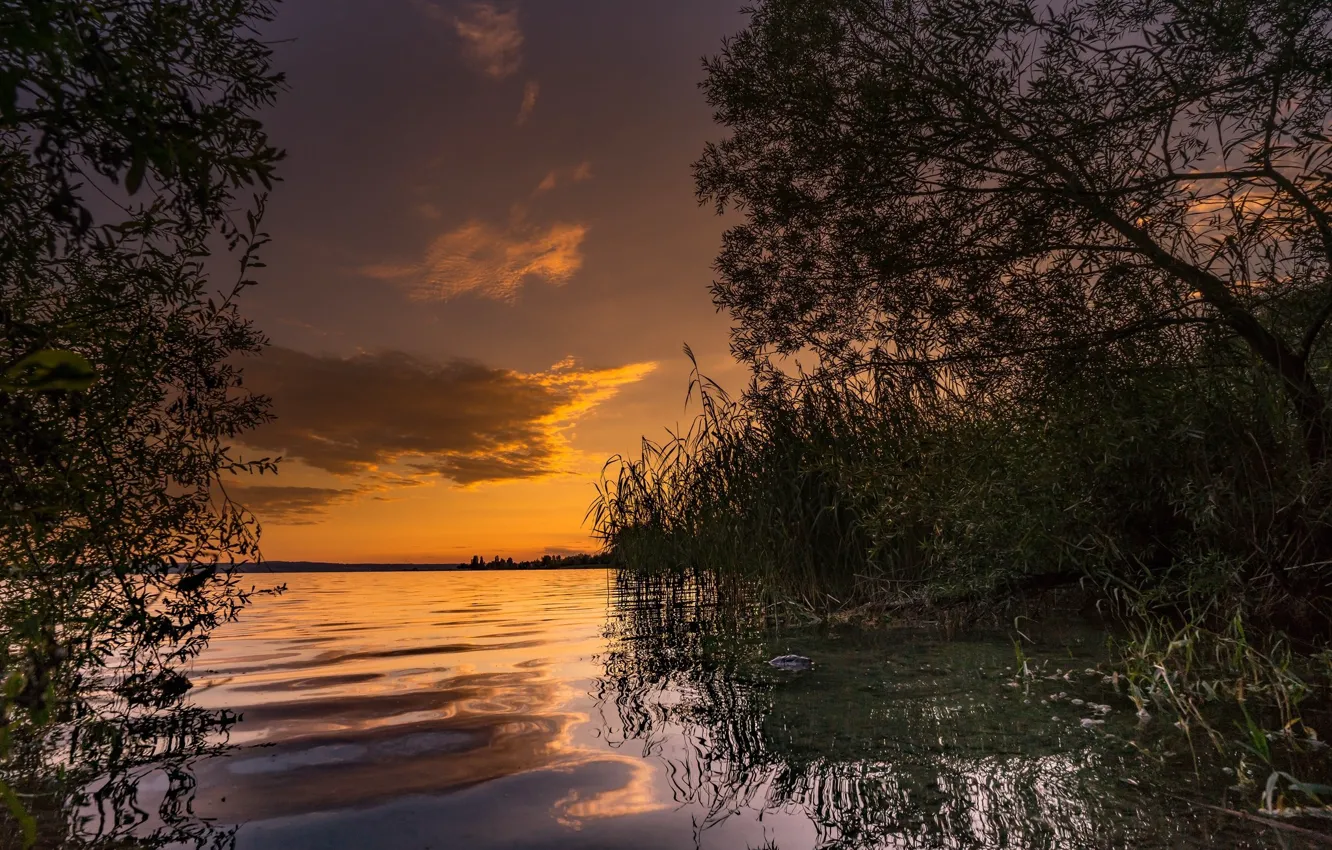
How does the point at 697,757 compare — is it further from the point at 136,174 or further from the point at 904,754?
the point at 136,174

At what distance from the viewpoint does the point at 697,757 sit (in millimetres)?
3924

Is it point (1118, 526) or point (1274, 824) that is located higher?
point (1118, 526)

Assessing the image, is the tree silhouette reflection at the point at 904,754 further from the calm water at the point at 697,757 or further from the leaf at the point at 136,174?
the leaf at the point at 136,174

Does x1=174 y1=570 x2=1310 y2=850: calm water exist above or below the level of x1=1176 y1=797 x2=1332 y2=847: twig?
below

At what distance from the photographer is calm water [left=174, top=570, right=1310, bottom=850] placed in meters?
2.93

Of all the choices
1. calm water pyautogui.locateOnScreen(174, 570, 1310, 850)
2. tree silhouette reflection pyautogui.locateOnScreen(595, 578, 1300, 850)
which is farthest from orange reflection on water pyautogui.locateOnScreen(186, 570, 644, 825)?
tree silhouette reflection pyautogui.locateOnScreen(595, 578, 1300, 850)

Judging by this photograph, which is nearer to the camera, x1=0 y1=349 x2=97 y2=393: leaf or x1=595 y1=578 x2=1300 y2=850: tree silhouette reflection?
x1=0 y1=349 x2=97 y2=393: leaf

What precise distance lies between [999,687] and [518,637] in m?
6.16

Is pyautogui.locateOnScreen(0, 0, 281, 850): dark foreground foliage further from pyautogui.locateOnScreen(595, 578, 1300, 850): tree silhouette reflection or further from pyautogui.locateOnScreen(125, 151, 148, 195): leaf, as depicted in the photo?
pyautogui.locateOnScreen(595, 578, 1300, 850): tree silhouette reflection

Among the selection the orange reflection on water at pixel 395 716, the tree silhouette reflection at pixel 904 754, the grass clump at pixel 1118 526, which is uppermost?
the grass clump at pixel 1118 526

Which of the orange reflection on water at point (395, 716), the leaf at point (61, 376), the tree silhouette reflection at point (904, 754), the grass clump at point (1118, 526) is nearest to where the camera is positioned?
the leaf at point (61, 376)

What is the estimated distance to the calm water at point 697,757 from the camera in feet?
9.61

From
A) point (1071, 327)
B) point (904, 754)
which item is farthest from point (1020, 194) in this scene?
point (904, 754)

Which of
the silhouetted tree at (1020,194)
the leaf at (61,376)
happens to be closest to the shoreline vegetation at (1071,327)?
the silhouetted tree at (1020,194)
